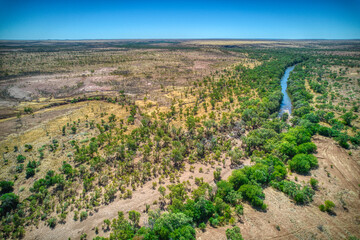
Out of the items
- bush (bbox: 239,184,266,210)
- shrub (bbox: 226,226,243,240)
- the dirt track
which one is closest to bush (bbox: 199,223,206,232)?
the dirt track

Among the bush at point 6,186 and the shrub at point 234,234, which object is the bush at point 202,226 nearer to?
the shrub at point 234,234

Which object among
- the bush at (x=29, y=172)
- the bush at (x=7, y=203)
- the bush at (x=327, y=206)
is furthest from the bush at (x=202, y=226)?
the bush at (x=29, y=172)

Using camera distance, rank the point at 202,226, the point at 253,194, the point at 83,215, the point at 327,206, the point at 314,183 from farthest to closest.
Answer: the point at 314,183 < the point at 253,194 < the point at 83,215 < the point at 327,206 < the point at 202,226

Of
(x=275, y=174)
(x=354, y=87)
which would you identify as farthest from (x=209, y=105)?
(x=354, y=87)

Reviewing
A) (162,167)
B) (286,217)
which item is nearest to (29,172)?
(162,167)

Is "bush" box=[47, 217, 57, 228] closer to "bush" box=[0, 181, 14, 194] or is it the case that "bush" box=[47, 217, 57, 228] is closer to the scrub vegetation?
the scrub vegetation

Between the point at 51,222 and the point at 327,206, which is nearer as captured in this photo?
the point at 51,222

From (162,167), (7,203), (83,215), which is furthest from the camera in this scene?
(162,167)

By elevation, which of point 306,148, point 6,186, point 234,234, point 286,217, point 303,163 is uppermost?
point 306,148

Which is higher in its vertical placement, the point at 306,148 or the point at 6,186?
the point at 306,148

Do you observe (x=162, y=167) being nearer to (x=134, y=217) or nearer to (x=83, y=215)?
(x=134, y=217)
